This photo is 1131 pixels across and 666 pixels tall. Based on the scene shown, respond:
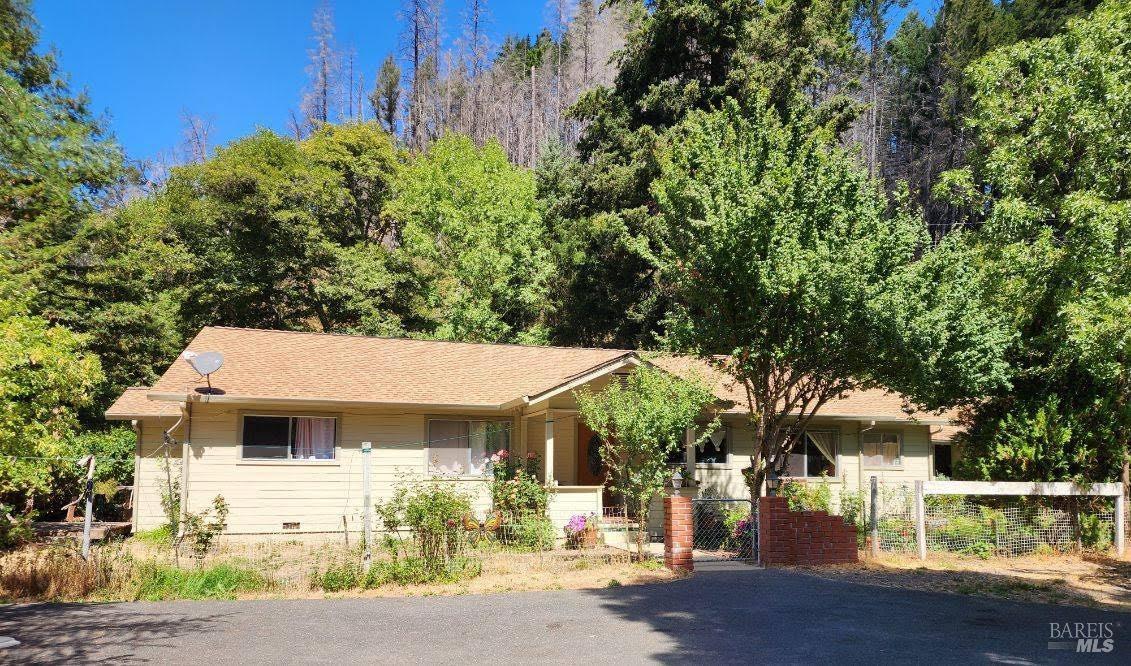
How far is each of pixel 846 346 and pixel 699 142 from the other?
15.8 ft

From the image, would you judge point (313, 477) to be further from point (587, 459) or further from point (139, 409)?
point (587, 459)

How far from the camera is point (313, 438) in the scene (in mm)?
16969

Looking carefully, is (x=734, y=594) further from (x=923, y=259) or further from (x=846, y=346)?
(x=923, y=259)

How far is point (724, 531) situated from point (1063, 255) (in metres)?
8.86

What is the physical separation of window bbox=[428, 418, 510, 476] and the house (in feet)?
0.09

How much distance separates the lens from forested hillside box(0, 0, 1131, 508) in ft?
44.2

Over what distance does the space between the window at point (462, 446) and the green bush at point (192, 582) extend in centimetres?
611

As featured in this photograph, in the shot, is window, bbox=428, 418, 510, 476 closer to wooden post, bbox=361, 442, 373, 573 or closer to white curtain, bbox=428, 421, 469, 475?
white curtain, bbox=428, 421, 469, 475

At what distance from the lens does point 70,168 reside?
381 inches

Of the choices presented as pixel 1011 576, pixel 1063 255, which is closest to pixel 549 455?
pixel 1011 576

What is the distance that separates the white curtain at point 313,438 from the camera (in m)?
16.8

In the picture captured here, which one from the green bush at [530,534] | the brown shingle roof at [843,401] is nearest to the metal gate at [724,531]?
the green bush at [530,534]

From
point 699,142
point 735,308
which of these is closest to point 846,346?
point 735,308

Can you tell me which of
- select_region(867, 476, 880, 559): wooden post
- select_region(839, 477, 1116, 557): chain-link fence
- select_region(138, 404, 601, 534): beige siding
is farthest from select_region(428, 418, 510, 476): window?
select_region(839, 477, 1116, 557): chain-link fence
